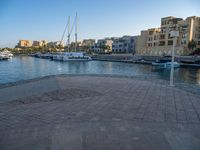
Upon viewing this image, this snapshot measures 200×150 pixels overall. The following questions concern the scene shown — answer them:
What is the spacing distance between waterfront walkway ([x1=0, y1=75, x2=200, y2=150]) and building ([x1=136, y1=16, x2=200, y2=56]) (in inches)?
2368

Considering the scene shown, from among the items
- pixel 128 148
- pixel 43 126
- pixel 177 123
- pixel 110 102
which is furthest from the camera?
pixel 110 102

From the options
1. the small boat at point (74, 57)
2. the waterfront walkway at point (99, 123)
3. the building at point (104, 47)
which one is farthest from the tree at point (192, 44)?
the waterfront walkway at point (99, 123)

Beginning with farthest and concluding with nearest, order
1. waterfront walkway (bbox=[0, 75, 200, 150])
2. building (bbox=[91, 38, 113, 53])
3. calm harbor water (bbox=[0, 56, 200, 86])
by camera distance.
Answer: building (bbox=[91, 38, 113, 53])
calm harbor water (bbox=[0, 56, 200, 86])
waterfront walkway (bbox=[0, 75, 200, 150])

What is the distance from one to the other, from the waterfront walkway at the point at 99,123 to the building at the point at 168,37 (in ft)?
197

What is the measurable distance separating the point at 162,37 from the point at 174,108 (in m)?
67.4

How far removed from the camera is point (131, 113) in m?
4.76

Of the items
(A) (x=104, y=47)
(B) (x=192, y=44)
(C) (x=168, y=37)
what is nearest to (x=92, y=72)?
(B) (x=192, y=44)

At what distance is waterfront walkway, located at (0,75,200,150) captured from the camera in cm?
322

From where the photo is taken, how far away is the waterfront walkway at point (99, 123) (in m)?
3.22

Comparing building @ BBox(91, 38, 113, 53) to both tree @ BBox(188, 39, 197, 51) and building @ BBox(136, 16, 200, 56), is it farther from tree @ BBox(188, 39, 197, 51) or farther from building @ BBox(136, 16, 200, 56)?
tree @ BBox(188, 39, 197, 51)

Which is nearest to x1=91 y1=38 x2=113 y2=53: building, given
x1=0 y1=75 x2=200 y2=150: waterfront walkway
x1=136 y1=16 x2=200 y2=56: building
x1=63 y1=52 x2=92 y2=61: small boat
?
x1=136 y1=16 x2=200 y2=56: building

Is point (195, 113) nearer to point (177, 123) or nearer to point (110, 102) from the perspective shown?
point (177, 123)

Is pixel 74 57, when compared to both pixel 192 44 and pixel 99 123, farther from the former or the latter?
pixel 99 123

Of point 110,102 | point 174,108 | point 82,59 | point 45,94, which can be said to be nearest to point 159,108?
point 174,108
